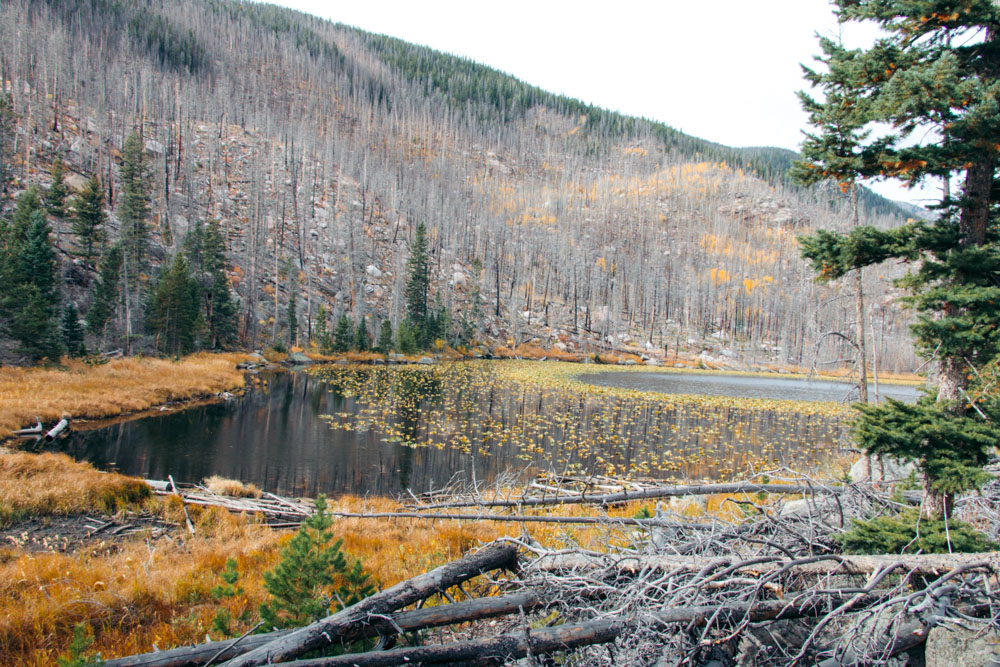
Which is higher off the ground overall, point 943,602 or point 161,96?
point 161,96

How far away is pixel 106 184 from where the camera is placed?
172ft

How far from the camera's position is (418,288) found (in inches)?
2378

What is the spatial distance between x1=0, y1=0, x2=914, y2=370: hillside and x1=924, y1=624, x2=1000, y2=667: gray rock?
15.2ft

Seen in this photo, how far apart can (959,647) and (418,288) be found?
196ft

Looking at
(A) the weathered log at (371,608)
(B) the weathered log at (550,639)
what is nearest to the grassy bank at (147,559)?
(A) the weathered log at (371,608)

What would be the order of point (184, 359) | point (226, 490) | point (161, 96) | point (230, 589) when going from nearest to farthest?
point (230, 589) < point (226, 490) < point (184, 359) < point (161, 96)

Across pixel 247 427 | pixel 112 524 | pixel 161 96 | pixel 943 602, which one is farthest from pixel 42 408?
pixel 161 96

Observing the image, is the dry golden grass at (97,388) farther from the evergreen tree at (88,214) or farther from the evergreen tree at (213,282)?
the evergreen tree at (213,282)

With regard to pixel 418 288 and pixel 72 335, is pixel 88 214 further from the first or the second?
pixel 418 288

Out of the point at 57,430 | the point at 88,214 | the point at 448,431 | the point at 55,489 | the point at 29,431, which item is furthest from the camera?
the point at 88,214

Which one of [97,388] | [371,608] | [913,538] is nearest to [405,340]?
[97,388]

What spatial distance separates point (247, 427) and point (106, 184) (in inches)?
2083

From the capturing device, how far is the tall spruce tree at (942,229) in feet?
11.3

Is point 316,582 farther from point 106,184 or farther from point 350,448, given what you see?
point 106,184
